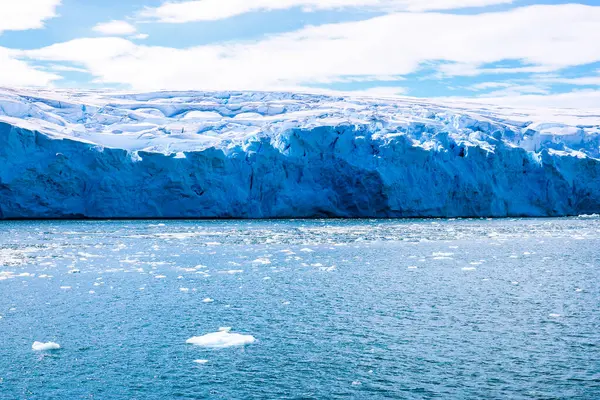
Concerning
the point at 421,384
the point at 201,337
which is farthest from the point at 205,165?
the point at 421,384

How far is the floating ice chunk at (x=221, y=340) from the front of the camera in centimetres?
919

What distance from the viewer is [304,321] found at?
10656 millimetres

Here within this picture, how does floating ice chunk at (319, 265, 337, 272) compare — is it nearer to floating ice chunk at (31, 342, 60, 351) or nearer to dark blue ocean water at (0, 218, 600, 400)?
dark blue ocean water at (0, 218, 600, 400)

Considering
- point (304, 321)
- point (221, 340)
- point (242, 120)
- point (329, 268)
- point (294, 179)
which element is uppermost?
point (242, 120)

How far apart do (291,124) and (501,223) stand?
41.8ft

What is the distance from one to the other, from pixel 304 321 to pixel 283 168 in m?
23.5

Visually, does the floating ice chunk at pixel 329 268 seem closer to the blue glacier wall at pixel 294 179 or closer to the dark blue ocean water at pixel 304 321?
the dark blue ocean water at pixel 304 321

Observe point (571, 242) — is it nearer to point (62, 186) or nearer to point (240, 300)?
point (240, 300)

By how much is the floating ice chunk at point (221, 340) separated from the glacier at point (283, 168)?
78.3ft

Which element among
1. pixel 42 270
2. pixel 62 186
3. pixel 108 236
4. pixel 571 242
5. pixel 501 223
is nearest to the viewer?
pixel 42 270

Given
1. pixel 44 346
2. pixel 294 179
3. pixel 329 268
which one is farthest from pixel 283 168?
pixel 44 346

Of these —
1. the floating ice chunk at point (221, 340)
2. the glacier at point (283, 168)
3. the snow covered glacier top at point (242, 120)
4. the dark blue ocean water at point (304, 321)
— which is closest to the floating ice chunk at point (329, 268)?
A: the dark blue ocean water at point (304, 321)

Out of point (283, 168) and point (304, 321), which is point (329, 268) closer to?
point (304, 321)

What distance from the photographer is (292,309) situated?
11633 millimetres
